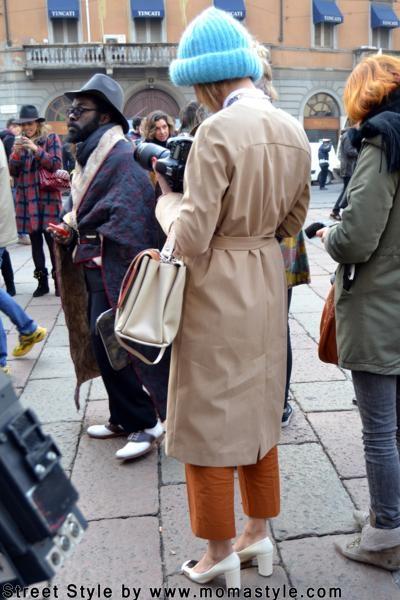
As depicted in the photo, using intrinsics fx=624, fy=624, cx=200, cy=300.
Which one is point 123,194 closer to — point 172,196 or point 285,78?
point 172,196

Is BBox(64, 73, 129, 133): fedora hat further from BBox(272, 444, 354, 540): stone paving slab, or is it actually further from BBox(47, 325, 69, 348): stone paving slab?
BBox(47, 325, 69, 348): stone paving slab

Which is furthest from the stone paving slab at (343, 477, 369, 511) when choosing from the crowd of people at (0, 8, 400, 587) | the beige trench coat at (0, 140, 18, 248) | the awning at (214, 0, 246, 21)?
the awning at (214, 0, 246, 21)

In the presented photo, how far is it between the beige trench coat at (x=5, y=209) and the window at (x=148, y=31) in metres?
24.8

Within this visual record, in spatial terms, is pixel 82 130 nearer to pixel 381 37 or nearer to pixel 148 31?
pixel 148 31

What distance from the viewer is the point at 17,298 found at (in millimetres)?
6348

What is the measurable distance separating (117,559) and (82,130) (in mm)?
1838

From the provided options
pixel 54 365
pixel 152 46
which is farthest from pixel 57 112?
pixel 54 365

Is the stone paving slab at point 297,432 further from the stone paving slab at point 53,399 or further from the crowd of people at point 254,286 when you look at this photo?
the stone paving slab at point 53,399

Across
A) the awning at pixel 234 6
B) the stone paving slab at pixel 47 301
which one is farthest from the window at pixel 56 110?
the stone paving slab at pixel 47 301

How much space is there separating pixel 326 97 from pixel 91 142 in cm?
2848

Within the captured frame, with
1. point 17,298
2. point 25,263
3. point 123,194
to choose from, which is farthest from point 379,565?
point 25,263

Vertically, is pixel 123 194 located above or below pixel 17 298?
above

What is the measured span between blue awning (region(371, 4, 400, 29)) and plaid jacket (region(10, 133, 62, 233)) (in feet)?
90.2

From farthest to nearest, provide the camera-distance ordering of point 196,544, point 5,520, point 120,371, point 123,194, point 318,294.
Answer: point 318,294
point 120,371
point 123,194
point 196,544
point 5,520
